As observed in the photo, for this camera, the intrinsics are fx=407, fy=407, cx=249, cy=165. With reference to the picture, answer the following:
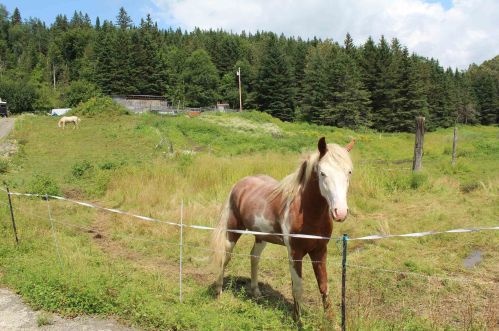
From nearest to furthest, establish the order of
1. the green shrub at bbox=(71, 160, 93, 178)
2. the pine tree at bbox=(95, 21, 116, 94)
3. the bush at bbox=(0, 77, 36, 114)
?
the green shrub at bbox=(71, 160, 93, 178) → the pine tree at bbox=(95, 21, 116, 94) → the bush at bbox=(0, 77, 36, 114)

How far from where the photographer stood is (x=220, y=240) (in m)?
5.14

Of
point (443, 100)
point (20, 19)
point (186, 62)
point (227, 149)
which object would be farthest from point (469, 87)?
point (20, 19)

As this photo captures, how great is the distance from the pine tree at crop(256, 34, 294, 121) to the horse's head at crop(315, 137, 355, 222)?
55.2m

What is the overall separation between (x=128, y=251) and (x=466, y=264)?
17.8 ft

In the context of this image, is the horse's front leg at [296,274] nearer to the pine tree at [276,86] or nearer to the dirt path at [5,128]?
the dirt path at [5,128]

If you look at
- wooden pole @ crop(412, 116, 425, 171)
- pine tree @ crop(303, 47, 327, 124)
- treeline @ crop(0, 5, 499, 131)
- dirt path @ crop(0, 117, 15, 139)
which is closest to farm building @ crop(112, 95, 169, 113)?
treeline @ crop(0, 5, 499, 131)

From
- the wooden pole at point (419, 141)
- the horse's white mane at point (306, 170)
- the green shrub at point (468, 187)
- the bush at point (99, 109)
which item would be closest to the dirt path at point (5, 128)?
the bush at point (99, 109)

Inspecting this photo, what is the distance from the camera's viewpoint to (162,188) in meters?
10.7

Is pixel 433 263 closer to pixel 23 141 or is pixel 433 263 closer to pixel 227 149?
pixel 227 149

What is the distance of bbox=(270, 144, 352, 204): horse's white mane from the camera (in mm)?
3576

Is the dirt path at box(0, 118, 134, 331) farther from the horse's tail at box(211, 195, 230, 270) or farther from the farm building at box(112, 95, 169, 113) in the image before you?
→ the farm building at box(112, 95, 169, 113)

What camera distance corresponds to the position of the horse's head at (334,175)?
3326 mm

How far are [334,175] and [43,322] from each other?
10.9ft

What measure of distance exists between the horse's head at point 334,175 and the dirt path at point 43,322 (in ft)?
8.00
